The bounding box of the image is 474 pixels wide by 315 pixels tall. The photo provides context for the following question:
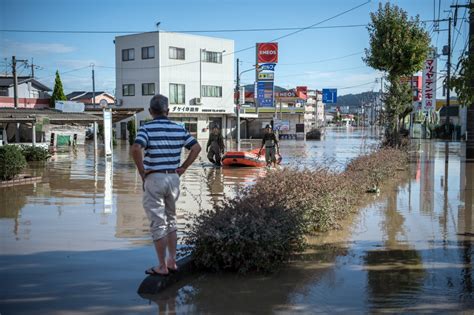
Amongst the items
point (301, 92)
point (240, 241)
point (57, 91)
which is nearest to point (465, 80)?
point (240, 241)

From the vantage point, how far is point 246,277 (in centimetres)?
577

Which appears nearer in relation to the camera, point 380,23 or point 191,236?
point 191,236

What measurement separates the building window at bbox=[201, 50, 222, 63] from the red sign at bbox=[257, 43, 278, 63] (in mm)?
21190

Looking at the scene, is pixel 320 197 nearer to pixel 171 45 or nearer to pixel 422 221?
pixel 422 221

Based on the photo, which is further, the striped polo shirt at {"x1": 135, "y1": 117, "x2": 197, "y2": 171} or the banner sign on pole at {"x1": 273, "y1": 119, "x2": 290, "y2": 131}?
the banner sign on pole at {"x1": 273, "y1": 119, "x2": 290, "y2": 131}

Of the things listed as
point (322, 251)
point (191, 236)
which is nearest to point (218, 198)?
point (322, 251)

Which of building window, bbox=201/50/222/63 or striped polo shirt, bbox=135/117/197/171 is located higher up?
building window, bbox=201/50/222/63

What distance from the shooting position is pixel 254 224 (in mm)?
5852

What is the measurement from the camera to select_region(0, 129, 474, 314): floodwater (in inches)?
197

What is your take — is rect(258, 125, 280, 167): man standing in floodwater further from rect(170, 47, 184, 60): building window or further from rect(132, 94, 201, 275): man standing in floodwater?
rect(170, 47, 184, 60): building window

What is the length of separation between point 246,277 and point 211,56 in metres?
49.9

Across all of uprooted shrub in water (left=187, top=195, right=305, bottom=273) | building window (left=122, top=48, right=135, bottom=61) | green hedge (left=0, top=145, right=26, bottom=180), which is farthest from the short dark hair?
building window (left=122, top=48, right=135, bottom=61)

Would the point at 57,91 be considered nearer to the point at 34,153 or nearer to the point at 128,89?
the point at 128,89

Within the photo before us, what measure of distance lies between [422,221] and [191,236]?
16.7 ft
